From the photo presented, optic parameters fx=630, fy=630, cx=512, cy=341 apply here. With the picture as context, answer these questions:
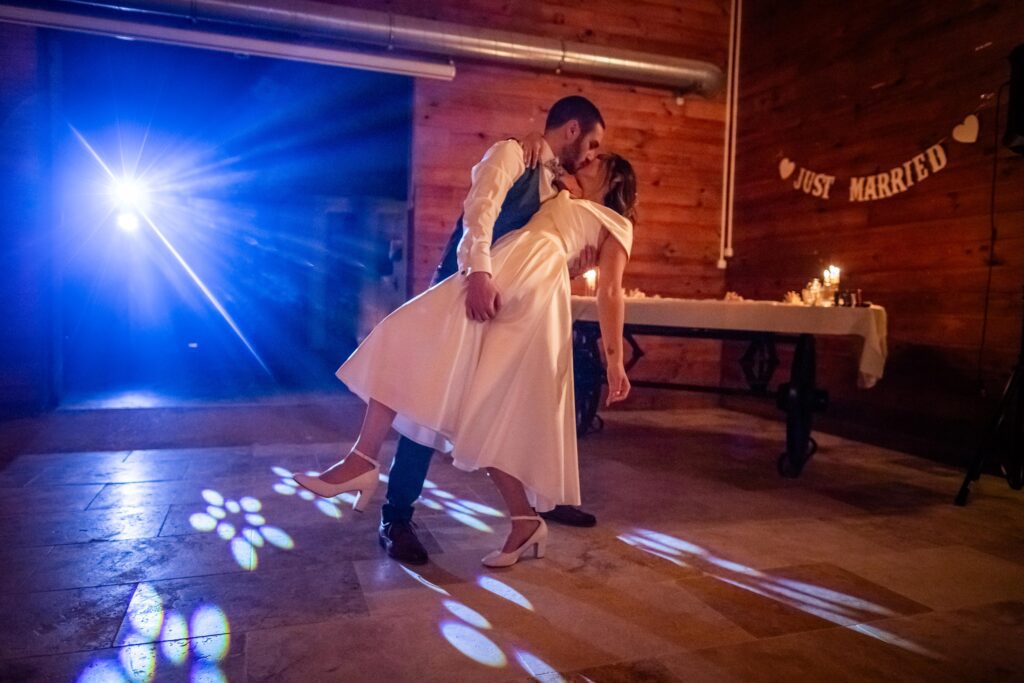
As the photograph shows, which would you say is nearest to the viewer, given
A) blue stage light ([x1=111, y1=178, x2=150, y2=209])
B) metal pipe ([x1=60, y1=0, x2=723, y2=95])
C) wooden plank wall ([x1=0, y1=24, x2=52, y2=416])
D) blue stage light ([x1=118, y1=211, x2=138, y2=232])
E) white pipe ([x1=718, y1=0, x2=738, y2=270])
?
metal pipe ([x1=60, y1=0, x2=723, y2=95])

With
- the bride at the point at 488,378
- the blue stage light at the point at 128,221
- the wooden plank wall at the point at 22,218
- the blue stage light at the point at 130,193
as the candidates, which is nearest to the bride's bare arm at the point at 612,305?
the bride at the point at 488,378

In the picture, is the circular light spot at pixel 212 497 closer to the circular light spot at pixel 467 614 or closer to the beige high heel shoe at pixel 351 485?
the beige high heel shoe at pixel 351 485

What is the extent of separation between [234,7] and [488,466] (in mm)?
3579

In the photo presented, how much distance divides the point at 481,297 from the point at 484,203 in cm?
26

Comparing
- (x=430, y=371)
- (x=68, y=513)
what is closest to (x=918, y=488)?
(x=430, y=371)

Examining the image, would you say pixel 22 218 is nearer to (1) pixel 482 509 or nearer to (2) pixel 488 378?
(1) pixel 482 509

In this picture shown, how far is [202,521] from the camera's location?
224 cm

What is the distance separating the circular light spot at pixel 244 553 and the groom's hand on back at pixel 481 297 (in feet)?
3.30

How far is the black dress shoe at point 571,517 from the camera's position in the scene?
233cm

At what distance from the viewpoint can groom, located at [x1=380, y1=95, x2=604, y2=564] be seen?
1.73 metres

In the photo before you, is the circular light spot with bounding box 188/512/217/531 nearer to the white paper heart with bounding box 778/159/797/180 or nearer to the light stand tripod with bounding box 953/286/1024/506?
the light stand tripod with bounding box 953/286/1024/506

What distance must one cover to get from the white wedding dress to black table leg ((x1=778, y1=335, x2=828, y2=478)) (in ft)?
5.84

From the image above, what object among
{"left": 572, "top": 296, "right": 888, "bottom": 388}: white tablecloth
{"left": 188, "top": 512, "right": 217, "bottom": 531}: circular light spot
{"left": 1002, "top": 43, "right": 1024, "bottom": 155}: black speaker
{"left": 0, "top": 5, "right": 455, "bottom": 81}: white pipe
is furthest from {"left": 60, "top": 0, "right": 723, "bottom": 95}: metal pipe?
{"left": 188, "top": 512, "right": 217, "bottom": 531}: circular light spot

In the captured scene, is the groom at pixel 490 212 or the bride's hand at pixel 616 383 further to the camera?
the bride's hand at pixel 616 383
